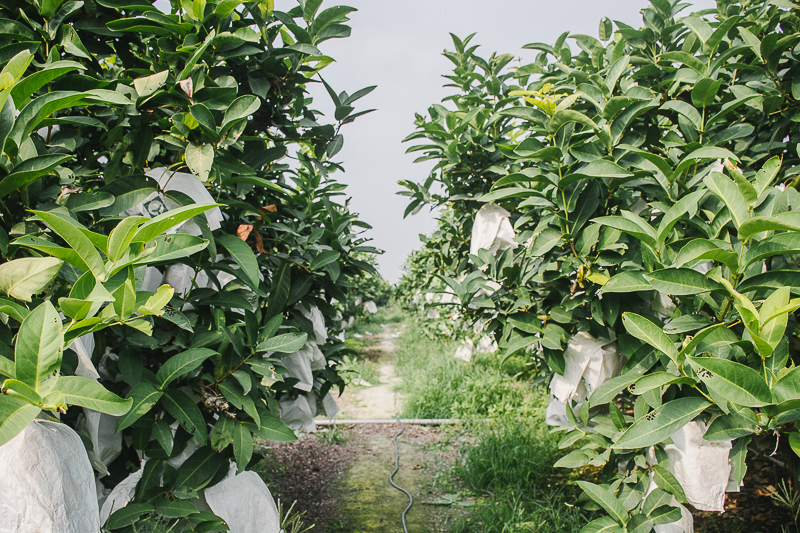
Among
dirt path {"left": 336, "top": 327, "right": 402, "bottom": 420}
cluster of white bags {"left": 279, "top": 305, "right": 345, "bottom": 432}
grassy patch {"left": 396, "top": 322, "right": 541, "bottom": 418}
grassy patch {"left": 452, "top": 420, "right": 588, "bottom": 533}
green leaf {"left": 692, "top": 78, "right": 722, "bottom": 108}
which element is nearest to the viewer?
green leaf {"left": 692, "top": 78, "right": 722, "bottom": 108}

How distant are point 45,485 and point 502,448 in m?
2.48

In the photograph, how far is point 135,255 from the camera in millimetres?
515

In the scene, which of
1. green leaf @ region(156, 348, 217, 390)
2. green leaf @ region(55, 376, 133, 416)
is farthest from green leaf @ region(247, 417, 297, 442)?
green leaf @ region(55, 376, 133, 416)

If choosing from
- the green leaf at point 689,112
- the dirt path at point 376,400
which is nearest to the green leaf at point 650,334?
the green leaf at point 689,112

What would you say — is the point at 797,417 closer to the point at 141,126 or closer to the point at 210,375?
the point at 210,375

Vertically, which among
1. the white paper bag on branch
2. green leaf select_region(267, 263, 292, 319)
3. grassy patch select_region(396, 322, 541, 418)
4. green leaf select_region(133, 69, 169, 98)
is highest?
green leaf select_region(133, 69, 169, 98)

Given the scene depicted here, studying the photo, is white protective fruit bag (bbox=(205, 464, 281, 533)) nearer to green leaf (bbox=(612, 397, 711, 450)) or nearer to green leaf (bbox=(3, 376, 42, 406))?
green leaf (bbox=(3, 376, 42, 406))

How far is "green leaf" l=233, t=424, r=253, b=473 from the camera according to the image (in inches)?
38.8

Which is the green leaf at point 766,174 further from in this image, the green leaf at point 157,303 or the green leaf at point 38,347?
the green leaf at point 38,347

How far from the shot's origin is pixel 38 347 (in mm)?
469

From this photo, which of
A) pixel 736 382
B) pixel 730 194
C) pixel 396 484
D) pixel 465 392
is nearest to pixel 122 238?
pixel 736 382

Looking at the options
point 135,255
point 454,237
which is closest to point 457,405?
point 454,237

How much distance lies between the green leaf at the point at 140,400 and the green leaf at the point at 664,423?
3.10 feet

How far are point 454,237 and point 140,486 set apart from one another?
1.63m
